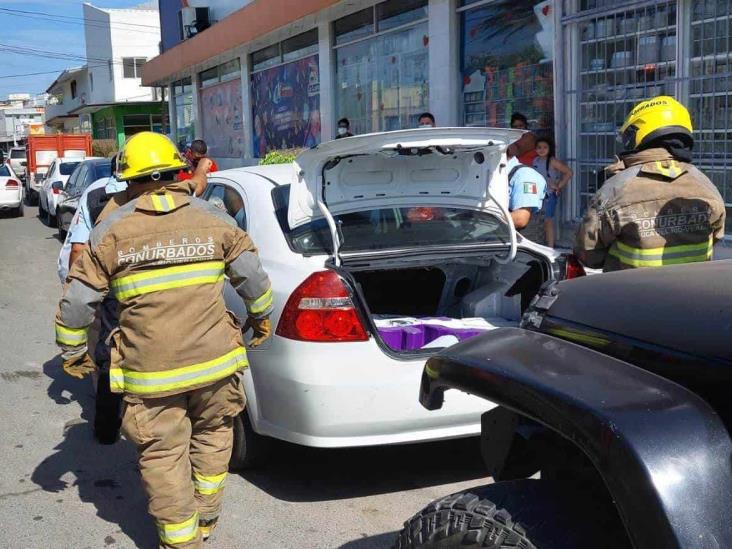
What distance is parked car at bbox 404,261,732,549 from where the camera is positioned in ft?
5.68

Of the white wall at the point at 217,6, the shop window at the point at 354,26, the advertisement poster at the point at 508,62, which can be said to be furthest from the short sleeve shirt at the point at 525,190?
the white wall at the point at 217,6

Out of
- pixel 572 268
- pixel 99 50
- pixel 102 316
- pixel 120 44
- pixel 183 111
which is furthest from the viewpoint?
pixel 99 50

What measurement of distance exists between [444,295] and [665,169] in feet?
5.52

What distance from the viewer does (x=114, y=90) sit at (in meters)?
47.7

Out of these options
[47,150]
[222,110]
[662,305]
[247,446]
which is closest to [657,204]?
[662,305]

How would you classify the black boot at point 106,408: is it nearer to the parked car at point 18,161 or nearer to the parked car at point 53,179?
the parked car at point 53,179

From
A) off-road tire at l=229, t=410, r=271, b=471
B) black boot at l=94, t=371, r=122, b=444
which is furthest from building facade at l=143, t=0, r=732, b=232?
black boot at l=94, t=371, r=122, b=444

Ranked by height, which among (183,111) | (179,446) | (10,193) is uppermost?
(183,111)

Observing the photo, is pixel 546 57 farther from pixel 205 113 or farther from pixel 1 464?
pixel 205 113

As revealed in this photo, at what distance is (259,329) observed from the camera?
3.79m

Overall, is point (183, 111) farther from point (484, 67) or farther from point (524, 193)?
point (524, 193)

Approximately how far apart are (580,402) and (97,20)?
5244 centimetres

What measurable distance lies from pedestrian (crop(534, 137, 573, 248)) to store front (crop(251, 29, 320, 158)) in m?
7.88

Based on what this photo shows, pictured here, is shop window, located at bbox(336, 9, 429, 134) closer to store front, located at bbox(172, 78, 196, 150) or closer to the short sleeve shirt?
the short sleeve shirt
